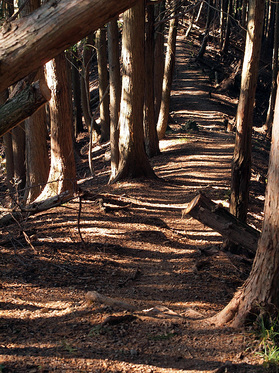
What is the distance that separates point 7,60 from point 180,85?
2672cm

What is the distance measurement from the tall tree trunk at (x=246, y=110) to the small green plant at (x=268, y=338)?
3788 mm

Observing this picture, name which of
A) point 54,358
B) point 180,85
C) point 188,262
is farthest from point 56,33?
point 180,85

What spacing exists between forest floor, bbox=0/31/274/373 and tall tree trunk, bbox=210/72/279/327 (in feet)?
0.75

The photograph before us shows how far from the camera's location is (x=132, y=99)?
1043 centimetres

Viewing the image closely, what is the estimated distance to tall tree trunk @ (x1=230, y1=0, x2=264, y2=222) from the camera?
7074 mm

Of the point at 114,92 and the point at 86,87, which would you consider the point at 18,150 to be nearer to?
the point at 114,92

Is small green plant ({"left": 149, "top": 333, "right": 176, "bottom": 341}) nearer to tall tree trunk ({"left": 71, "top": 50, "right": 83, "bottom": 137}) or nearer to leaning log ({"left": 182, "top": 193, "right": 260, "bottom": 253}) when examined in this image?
leaning log ({"left": 182, "top": 193, "right": 260, "bottom": 253})

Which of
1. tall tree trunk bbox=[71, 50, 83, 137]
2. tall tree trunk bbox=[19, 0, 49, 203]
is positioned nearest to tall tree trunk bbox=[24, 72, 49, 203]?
tall tree trunk bbox=[19, 0, 49, 203]

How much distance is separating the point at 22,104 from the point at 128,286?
3094mm

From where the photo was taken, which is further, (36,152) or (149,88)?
(149,88)

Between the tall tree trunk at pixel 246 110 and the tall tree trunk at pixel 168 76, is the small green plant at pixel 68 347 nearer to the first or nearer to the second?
the tall tree trunk at pixel 246 110

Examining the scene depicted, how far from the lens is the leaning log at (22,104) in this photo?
361 centimetres

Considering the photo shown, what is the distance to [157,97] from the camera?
17906 millimetres

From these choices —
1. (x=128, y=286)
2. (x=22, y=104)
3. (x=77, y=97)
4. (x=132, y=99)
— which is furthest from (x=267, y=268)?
A: (x=77, y=97)
